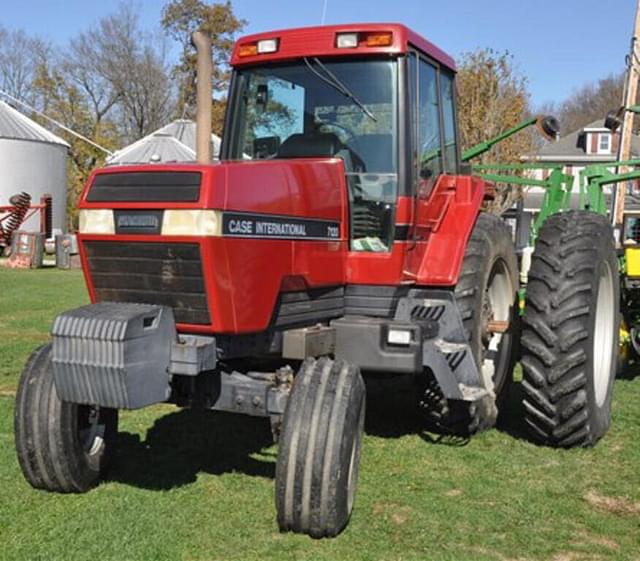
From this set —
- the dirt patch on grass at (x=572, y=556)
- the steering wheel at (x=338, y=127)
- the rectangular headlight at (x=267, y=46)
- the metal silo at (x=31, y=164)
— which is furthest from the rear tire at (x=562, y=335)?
the metal silo at (x=31, y=164)

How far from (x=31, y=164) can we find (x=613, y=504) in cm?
3150

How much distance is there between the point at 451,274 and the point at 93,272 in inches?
83.0

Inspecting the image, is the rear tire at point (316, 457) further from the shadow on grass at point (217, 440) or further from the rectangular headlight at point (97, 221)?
→ the rectangular headlight at point (97, 221)

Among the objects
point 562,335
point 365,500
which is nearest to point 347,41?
point 562,335

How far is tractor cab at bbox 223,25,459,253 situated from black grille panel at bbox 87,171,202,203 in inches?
47.2

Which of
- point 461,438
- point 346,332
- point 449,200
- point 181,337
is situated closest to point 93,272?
point 181,337

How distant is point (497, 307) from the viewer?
6215 millimetres

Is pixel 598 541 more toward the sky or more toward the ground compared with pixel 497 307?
more toward the ground

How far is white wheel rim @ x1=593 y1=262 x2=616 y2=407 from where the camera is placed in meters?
6.03

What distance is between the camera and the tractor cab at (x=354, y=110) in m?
4.82

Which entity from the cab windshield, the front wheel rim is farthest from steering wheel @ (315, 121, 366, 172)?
the front wheel rim

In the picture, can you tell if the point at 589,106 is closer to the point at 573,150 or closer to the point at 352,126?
the point at 573,150

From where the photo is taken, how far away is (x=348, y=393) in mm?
4066

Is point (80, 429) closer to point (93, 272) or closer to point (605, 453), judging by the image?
point (93, 272)
